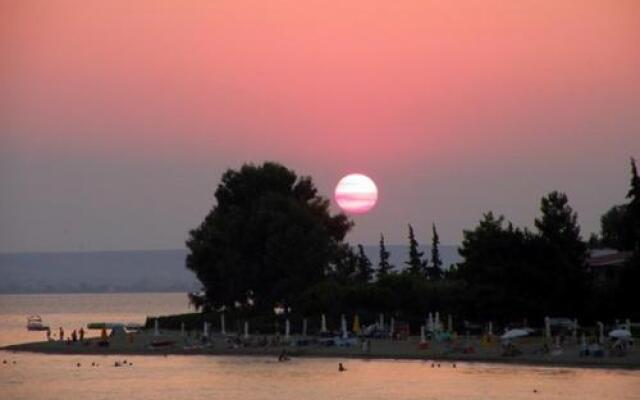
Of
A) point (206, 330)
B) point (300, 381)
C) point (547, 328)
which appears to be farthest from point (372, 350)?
point (206, 330)

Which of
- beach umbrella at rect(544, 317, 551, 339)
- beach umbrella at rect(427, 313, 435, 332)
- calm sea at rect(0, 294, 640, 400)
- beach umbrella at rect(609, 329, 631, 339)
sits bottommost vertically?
calm sea at rect(0, 294, 640, 400)

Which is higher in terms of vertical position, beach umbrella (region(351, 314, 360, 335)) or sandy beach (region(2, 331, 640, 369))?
beach umbrella (region(351, 314, 360, 335))

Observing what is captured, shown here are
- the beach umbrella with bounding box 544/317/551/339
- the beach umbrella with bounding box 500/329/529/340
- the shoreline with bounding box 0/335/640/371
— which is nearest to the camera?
the shoreline with bounding box 0/335/640/371

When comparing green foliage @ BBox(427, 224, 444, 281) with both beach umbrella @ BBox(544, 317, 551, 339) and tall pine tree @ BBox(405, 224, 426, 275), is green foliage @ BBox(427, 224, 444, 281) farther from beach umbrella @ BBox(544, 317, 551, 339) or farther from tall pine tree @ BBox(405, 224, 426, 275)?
beach umbrella @ BBox(544, 317, 551, 339)

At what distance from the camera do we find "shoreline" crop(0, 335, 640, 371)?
67312mm

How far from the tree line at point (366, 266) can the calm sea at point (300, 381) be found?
7.69 m

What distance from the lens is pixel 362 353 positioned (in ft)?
252

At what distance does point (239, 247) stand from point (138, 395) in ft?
103

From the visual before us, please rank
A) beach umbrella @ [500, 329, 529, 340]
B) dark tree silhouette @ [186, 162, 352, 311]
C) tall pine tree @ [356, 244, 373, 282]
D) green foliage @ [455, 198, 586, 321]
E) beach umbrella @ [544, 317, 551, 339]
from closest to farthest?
beach umbrella @ [500, 329, 529, 340], beach umbrella @ [544, 317, 551, 339], green foliage @ [455, 198, 586, 321], dark tree silhouette @ [186, 162, 352, 311], tall pine tree @ [356, 244, 373, 282]

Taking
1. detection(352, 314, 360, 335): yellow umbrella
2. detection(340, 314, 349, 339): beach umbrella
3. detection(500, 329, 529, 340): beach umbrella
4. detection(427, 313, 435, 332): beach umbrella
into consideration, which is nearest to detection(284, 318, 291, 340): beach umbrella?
detection(340, 314, 349, 339): beach umbrella

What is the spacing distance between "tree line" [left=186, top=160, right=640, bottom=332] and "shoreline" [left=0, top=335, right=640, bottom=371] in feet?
15.6

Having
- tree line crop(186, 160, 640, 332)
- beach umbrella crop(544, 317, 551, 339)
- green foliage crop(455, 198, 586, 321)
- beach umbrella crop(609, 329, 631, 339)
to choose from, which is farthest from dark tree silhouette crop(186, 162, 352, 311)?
beach umbrella crop(609, 329, 631, 339)

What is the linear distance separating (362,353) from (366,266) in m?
30.8

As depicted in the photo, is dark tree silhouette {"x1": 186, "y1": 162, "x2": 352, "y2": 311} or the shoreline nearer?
the shoreline
